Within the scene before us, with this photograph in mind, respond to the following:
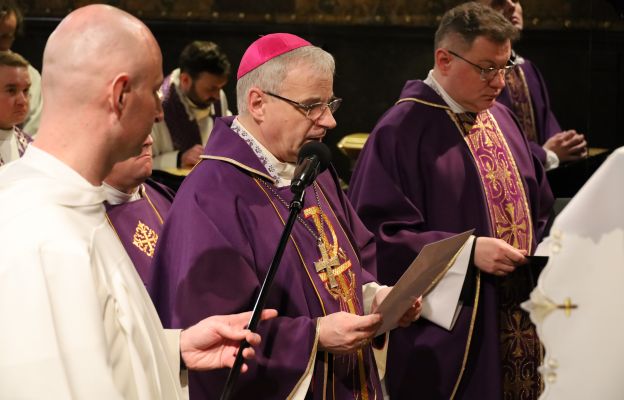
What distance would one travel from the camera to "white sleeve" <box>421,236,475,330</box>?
4.35m

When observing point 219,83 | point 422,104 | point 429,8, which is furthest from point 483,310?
point 429,8

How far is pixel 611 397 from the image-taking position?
1769 mm

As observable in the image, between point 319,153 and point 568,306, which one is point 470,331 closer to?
point 319,153

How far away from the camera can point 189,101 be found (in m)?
7.46

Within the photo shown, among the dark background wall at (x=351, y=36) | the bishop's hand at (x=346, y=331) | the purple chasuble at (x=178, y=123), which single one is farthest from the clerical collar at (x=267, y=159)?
the dark background wall at (x=351, y=36)

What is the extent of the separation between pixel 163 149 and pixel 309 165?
459 cm

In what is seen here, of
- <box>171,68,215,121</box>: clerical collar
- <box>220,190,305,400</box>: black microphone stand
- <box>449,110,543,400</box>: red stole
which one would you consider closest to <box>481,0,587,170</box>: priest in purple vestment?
<box>449,110,543,400</box>: red stole

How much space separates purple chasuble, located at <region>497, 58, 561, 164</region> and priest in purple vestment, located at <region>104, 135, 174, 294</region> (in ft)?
10.6

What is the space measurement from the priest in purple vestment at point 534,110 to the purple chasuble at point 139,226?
9.18 feet

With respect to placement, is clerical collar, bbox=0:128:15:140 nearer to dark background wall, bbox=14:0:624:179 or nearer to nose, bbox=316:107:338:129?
nose, bbox=316:107:338:129

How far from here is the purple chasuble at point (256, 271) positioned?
3156 mm

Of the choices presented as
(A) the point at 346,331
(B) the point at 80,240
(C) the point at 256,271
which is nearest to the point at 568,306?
(B) the point at 80,240

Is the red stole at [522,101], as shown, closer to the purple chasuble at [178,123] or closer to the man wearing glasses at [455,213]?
the man wearing glasses at [455,213]

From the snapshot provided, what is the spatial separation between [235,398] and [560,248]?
1.65 metres
